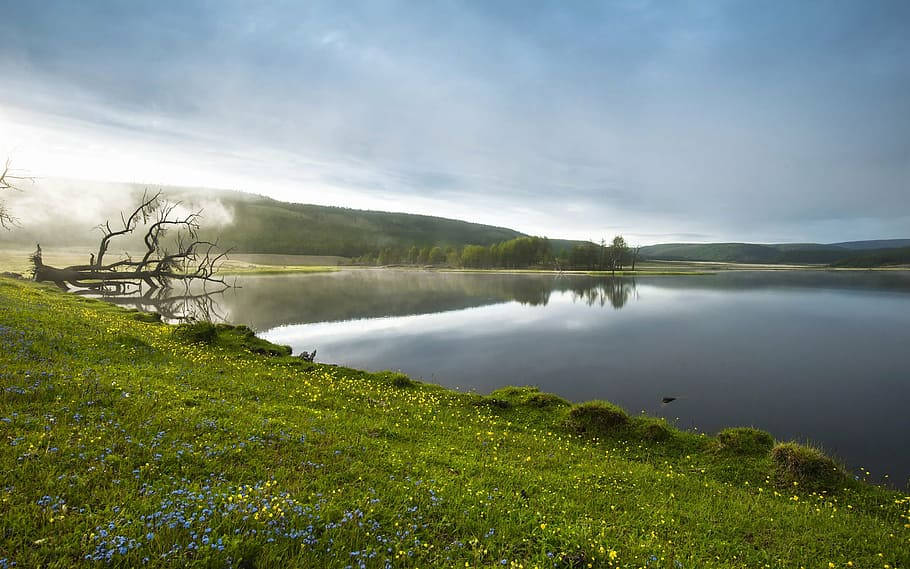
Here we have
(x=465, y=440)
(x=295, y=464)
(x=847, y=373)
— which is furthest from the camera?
(x=847, y=373)

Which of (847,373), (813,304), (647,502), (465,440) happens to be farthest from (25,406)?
(813,304)

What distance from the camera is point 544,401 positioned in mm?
16453

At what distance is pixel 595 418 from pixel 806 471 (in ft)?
19.1

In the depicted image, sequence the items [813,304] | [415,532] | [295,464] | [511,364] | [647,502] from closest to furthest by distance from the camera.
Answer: [415,532]
[295,464]
[647,502]
[511,364]
[813,304]

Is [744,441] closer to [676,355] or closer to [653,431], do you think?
[653,431]

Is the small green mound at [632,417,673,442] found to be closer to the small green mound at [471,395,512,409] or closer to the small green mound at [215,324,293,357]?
the small green mound at [471,395,512,409]

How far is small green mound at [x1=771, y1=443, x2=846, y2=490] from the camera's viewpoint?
1067 centimetres

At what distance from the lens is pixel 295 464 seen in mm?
8281

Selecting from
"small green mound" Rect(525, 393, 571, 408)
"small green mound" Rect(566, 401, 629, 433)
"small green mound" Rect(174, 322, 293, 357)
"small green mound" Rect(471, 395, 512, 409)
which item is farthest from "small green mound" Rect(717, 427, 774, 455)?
"small green mound" Rect(174, 322, 293, 357)

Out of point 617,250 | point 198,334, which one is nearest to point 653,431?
point 198,334

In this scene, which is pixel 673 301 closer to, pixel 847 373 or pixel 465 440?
pixel 847 373

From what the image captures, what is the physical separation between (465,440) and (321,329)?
26.4 m

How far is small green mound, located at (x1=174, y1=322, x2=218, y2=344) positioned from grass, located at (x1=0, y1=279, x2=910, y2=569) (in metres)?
7.35

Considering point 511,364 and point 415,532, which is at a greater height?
point 415,532
